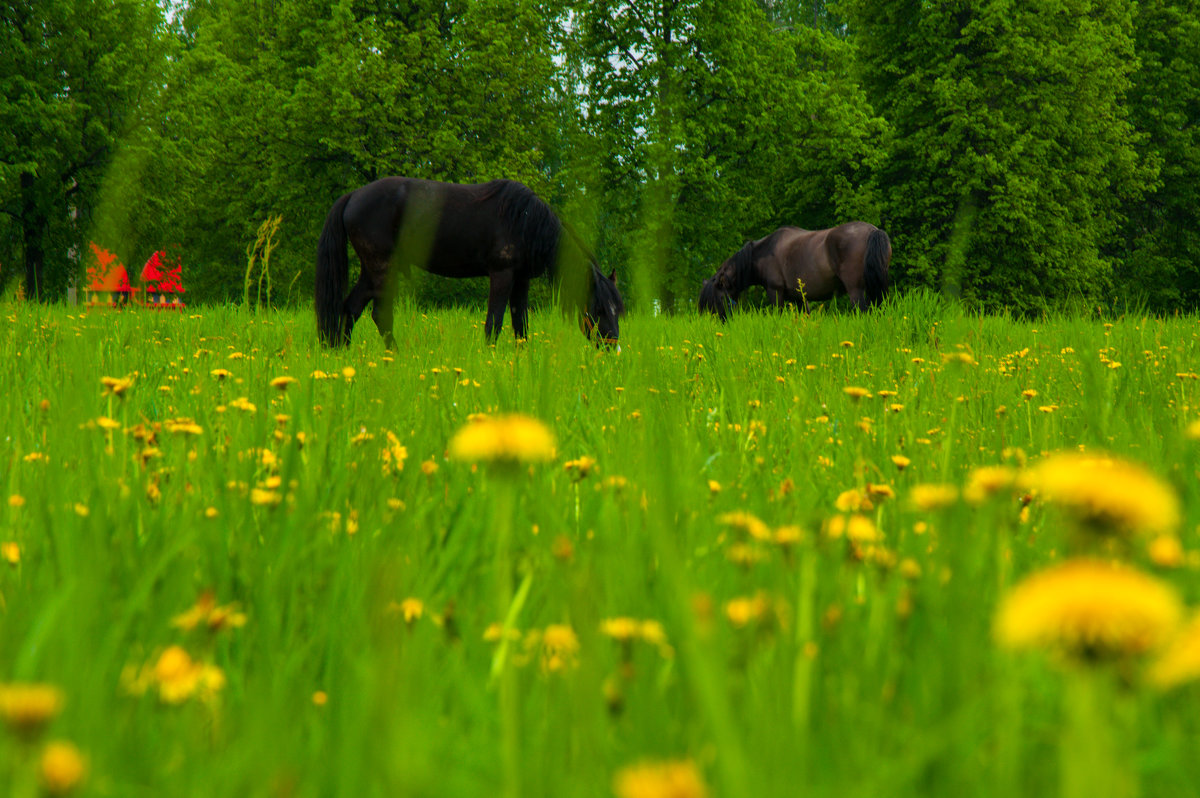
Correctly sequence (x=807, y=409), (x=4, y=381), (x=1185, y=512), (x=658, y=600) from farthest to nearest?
(x=4, y=381) < (x=807, y=409) < (x=1185, y=512) < (x=658, y=600)

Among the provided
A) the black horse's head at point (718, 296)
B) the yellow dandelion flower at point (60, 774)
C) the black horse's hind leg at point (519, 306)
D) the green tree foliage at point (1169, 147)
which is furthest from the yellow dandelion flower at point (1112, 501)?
the green tree foliage at point (1169, 147)

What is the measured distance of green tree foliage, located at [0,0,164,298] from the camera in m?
23.1

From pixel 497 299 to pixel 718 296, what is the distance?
32.9 feet

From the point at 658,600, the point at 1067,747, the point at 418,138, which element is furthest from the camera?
the point at 418,138

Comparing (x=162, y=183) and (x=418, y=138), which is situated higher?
(x=418, y=138)

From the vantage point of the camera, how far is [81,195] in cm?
2555

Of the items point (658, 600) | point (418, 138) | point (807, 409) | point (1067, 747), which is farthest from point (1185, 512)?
point (418, 138)

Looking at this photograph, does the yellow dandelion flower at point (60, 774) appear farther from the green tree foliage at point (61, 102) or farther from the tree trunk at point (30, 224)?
the tree trunk at point (30, 224)

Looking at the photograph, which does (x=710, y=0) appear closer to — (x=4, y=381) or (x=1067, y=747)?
(x=4, y=381)

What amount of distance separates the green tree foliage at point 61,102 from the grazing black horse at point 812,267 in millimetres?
17307

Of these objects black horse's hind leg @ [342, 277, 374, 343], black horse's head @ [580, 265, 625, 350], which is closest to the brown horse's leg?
black horse's head @ [580, 265, 625, 350]

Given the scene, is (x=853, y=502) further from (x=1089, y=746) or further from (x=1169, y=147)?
(x=1169, y=147)

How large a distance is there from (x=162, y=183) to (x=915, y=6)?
2289cm

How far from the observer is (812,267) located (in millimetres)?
15047
